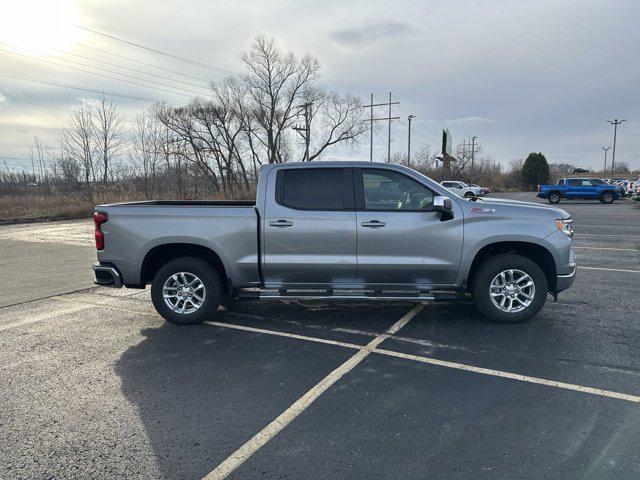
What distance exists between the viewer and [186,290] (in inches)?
218

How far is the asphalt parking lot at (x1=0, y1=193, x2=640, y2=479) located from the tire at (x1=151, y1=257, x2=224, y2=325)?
0.63 ft

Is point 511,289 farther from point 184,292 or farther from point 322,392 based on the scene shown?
point 184,292

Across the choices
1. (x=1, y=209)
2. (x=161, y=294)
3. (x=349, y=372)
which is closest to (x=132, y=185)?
(x=1, y=209)

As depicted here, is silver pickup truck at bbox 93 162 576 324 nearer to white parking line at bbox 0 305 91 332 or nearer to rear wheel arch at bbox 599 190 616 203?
white parking line at bbox 0 305 91 332

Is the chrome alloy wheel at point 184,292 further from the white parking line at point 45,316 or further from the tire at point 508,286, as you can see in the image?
the tire at point 508,286

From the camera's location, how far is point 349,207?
5.36 metres

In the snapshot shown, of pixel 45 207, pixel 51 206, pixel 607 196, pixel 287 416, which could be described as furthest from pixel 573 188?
pixel 287 416

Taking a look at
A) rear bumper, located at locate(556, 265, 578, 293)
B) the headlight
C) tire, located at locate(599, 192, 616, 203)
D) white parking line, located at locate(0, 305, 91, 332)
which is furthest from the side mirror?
tire, located at locate(599, 192, 616, 203)

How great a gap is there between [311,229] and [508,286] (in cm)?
249

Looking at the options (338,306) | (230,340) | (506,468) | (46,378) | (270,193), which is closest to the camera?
(506,468)

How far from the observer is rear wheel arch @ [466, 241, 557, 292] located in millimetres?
5426

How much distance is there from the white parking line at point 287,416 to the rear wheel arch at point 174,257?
195cm

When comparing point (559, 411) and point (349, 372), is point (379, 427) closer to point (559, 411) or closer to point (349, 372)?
point (349, 372)

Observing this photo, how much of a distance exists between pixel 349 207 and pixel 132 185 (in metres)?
33.2
